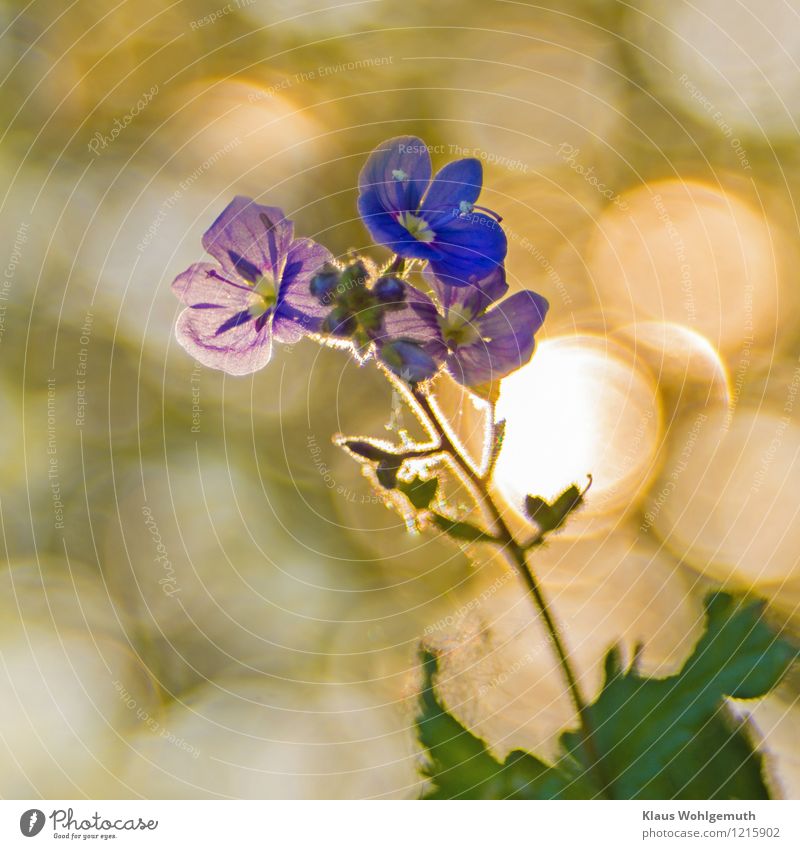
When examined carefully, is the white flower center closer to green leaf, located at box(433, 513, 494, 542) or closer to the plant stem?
the plant stem

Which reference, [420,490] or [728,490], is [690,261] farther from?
[420,490]

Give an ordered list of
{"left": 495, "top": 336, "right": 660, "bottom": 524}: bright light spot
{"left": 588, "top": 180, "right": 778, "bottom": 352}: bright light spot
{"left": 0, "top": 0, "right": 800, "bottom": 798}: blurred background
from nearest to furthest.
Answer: {"left": 495, "top": 336, "right": 660, "bottom": 524}: bright light spot → {"left": 0, "top": 0, "right": 800, "bottom": 798}: blurred background → {"left": 588, "top": 180, "right": 778, "bottom": 352}: bright light spot

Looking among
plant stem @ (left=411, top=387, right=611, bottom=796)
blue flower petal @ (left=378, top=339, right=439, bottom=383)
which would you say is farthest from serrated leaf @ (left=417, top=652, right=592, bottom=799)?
blue flower petal @ (left=378, top=339, right=439, bottom=383)

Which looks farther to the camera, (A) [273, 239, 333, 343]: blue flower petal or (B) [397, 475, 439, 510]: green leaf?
(A) [273, 239, 333, 343]: blue flower petal

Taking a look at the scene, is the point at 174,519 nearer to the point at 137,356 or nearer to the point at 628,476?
the point at 137,356

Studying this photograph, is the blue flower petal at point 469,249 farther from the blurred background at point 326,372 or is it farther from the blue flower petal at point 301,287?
the blurred background at point 326,372
